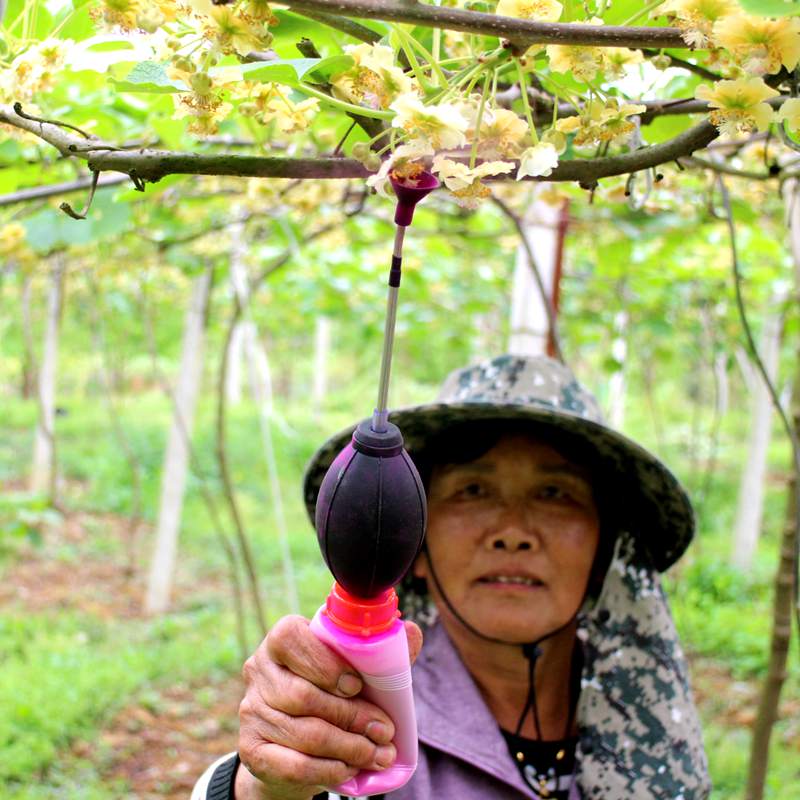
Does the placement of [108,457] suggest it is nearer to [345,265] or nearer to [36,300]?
[36,300]

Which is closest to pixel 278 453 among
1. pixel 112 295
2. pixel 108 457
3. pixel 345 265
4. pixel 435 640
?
pixel 108 457

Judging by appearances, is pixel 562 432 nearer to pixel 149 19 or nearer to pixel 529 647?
pixel 529 647

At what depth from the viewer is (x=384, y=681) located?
69 centimetres

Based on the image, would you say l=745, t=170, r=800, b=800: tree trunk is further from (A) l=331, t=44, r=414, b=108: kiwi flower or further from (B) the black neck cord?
(A) l=331, t=44, r=414, b=108: kiwi flower

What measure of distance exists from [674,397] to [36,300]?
1479cm

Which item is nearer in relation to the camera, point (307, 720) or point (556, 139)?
point (556, 139)

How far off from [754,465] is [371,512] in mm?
6160

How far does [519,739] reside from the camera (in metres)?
1.31

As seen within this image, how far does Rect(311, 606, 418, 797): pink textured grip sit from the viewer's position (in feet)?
2.18

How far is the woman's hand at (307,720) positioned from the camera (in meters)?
0.70

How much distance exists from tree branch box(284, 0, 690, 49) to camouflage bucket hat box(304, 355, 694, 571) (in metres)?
0.72

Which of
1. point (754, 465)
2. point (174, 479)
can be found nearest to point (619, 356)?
point (754, 465)

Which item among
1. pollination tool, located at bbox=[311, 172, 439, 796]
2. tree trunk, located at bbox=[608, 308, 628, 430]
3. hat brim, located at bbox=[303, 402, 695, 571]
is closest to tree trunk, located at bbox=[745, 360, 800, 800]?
hat brim, located at bbox=[303, 402, 695, 571]

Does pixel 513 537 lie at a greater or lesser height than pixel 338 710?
greater
